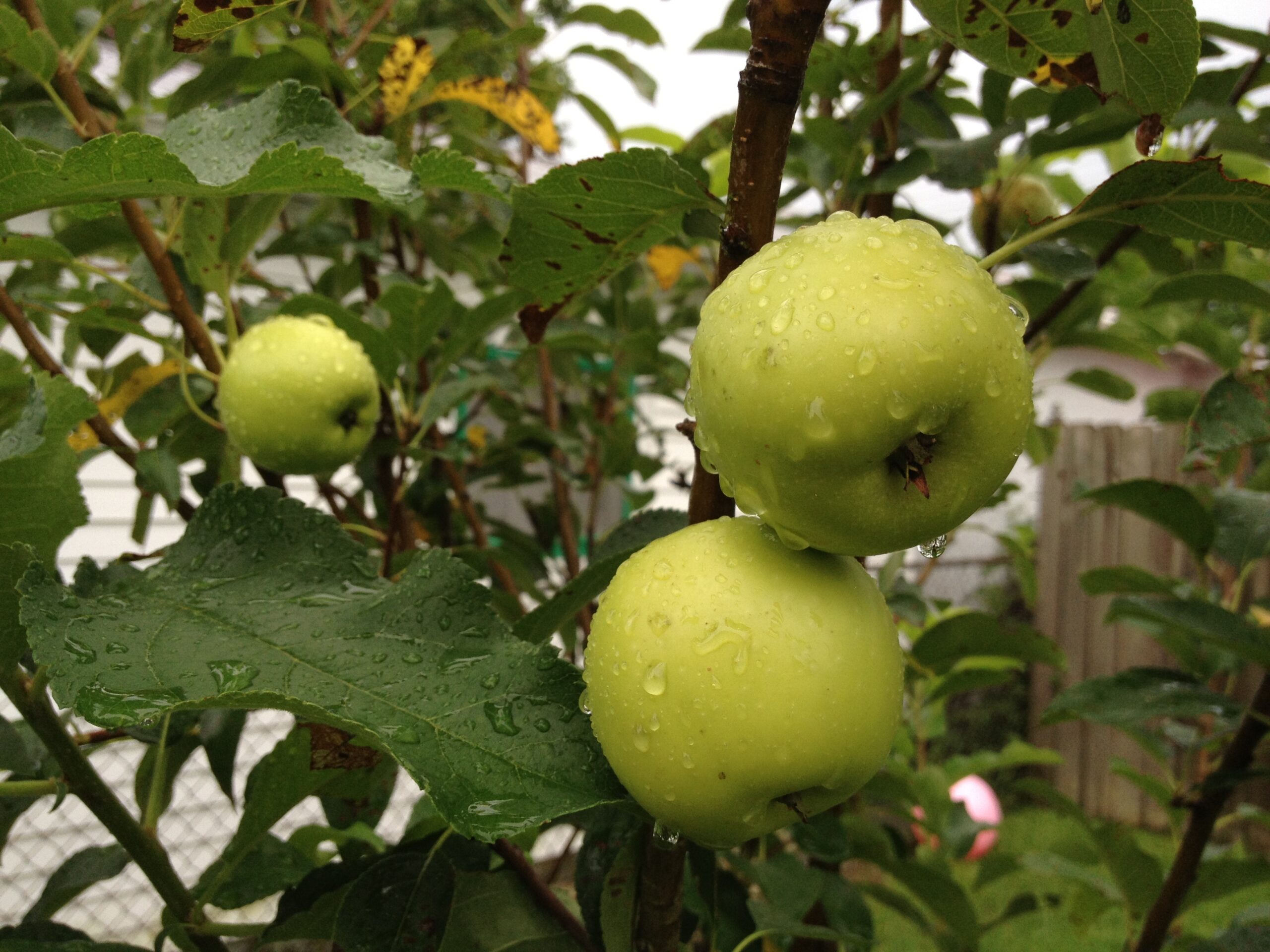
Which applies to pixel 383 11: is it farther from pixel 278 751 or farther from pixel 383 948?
pixel 383 948

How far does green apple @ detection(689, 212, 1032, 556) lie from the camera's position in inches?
16.2

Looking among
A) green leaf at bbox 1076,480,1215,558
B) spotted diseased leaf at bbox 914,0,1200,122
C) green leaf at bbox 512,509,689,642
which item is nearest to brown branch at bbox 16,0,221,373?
green leaf at bbox 512,509,689,642

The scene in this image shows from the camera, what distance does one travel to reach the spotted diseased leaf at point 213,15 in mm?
515

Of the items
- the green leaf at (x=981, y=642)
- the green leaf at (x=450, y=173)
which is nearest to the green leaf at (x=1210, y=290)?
the green leaf at (x=981, y=642)

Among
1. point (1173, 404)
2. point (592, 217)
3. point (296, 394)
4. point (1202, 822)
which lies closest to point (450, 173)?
point (592, 217)

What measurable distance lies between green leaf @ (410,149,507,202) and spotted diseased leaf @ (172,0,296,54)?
114mm

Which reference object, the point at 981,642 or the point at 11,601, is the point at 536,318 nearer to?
the point at 11,601

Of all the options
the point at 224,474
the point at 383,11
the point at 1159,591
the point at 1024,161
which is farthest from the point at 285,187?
the point at 1159,591

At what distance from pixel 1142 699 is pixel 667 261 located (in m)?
1.07

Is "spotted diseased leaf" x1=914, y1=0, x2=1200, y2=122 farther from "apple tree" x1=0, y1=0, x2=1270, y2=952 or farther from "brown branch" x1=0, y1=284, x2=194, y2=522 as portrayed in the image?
"brown branch" x1=0, y1=284, x2=194, y2=522

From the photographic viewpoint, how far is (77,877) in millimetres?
922

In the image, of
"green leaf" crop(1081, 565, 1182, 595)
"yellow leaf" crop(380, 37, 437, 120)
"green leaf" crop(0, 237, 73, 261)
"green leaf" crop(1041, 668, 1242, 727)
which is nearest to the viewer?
"green leaf" crop(0, 237, 73, 261)

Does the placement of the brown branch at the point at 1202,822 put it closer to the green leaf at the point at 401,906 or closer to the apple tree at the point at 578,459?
the apple tree at the point at 578,459

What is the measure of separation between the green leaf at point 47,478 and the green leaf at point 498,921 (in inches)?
15.6
